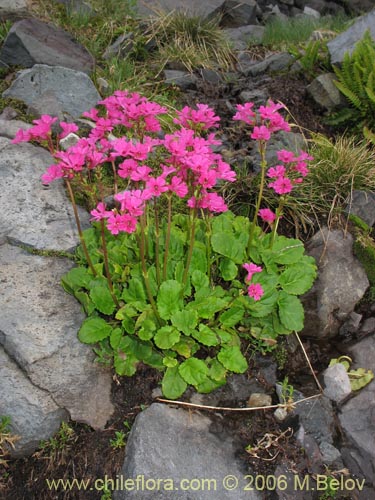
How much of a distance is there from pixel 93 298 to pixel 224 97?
375cm

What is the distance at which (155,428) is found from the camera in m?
2.82

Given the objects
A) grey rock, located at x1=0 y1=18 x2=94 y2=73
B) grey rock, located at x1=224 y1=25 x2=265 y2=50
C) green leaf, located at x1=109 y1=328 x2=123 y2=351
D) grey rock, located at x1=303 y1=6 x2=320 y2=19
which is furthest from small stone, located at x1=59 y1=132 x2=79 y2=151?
grey rock, located at x1=303 y1=6 x2=320 y2=19

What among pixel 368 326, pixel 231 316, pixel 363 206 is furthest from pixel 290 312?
pixel 363 206

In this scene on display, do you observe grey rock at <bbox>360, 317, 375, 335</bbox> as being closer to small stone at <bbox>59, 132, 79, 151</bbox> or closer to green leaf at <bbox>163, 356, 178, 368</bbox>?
green leaf at <bbox>163, 356, 178, 368</bbox>

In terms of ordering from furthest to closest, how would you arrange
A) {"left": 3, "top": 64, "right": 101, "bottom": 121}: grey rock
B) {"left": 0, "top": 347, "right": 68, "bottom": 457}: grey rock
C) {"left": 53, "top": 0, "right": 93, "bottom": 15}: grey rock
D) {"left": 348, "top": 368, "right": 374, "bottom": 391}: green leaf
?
{"left": 53, "top": 0, "right": 93, "bottom": 15}: grey rock < {"left": 3, "top": 64, "right": 101, "bottom": 121}: grey rock < {"left": 348, "top": 368, "right": 374, "bottom": 391}: green leaf < {"left": 0, "top": 347, "right": 68, "bottom": 457}: grey rock

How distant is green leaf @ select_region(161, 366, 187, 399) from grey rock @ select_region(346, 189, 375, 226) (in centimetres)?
207

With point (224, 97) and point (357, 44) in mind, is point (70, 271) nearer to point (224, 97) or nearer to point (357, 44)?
point (224, 97)

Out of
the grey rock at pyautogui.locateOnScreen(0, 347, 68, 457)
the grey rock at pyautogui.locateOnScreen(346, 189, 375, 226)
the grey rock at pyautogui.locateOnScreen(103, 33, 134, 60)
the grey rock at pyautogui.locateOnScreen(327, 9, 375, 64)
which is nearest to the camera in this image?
the grey rock at pyautogui.locateOnScreen(0, 347, 68, 457)

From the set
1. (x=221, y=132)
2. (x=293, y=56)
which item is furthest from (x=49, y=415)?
(x=293, y=56)

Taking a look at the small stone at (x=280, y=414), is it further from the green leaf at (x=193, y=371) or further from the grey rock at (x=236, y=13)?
the grey rock at (x=236, y=13)

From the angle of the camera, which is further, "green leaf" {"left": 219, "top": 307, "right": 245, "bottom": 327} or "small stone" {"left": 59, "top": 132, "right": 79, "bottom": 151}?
"small stone" {"left": 59, "top": 132, "right": 79, "bottom": 151}

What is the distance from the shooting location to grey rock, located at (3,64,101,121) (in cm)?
475

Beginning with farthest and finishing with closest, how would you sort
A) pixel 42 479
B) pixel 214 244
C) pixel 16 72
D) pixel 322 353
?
pixel 16 72 → pixel 322 353 → pixel 214 244 → pixel 42 479

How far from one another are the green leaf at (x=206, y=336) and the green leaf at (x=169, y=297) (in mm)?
172
